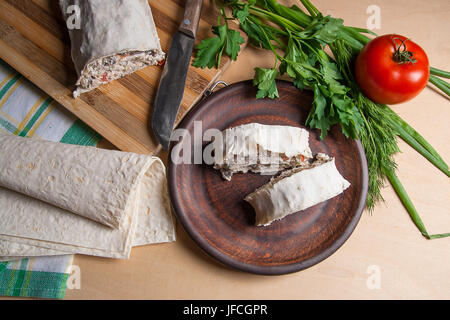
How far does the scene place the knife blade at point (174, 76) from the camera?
239 cm

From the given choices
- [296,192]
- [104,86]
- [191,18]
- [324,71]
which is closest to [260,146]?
[296,192]

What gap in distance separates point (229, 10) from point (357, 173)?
4.72ft

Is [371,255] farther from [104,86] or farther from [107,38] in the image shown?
[107,38]

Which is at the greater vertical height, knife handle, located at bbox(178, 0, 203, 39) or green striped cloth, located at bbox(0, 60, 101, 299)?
knife handle, located at bbox(178, 0, 203, 39)

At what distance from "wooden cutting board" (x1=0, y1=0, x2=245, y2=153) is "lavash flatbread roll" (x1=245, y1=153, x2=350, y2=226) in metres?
0.78

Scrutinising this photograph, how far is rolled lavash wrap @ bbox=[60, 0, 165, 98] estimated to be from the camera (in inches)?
91.5

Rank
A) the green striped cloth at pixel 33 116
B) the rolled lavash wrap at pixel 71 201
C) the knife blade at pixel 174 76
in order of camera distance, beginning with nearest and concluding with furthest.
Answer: the rolled lavash wrap at pixel 71 201 < the knife blade at pixel 174 76 < the green striped cloth at pixel 33 116

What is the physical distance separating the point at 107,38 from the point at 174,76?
470mm

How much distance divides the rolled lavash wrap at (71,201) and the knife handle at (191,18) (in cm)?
87

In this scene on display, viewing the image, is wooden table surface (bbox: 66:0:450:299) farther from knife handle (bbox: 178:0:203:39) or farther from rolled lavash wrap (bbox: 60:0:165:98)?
rolled lavash wrap (bbox: 60:0:165:98)

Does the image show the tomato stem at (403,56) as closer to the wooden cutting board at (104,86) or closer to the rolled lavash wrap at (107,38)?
the wooden cutting board at (104,86)

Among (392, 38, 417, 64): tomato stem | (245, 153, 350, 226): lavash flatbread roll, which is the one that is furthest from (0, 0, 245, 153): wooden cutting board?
(392, 38, 417, 64): tomato stem

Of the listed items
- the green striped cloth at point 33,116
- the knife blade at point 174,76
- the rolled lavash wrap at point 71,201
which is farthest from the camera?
the green striped cloth at point 33,116

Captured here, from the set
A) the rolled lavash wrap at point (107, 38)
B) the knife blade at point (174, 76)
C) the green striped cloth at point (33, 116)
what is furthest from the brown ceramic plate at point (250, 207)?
the green striped cloth at point (33, 116)
